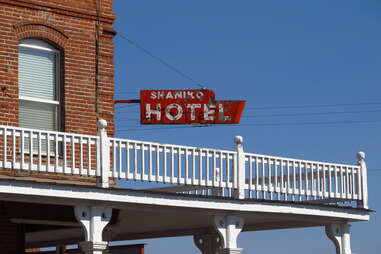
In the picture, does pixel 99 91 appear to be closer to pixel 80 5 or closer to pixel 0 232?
pixel 80 5

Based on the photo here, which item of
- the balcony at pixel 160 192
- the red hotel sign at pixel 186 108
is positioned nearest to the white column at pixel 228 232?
the balcony at pixel 160 192

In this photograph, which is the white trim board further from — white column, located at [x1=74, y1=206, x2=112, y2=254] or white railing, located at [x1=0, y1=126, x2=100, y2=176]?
white railing, located at [x1=0, y1=126, x2=100, y2=176]

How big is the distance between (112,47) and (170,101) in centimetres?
630

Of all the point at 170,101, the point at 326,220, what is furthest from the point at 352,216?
the point at 170,101

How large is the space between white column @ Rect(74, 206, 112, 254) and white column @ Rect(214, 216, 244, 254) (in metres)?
3.26

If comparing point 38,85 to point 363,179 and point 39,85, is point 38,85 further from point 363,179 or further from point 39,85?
point 363,179

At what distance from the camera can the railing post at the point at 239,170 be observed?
23328 millimetres

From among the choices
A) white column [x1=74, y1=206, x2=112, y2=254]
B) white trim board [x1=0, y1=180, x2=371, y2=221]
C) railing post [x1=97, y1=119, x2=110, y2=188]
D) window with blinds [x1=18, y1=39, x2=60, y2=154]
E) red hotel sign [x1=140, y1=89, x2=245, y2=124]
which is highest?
red hotel sign [x1=140, y1=89, x2=245, y2=124]

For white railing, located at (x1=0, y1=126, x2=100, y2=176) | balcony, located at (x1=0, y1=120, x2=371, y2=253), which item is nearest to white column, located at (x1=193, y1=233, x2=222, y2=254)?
balcony, located at (x1=0, y1=120, x2=371, y2=253)

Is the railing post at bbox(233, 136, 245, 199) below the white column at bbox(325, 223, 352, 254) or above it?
above

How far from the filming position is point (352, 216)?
83.9 ft

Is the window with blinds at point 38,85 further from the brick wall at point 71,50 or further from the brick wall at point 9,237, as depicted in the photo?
the brick wall at point 9,237

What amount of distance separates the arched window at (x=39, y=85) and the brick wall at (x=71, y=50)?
0.61 feet

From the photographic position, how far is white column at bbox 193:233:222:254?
28695 mm
